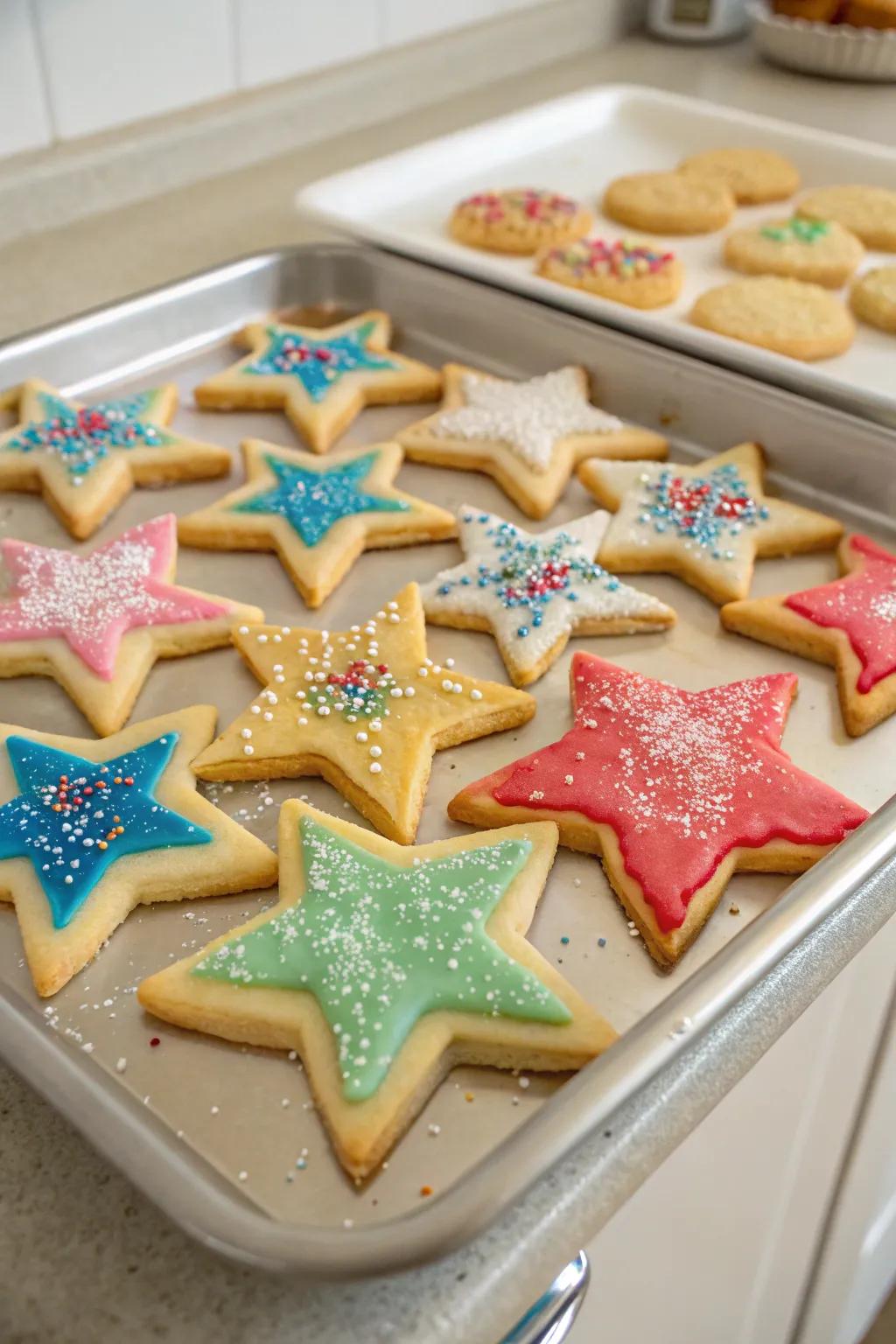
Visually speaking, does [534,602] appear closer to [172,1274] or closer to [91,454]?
[91,454]

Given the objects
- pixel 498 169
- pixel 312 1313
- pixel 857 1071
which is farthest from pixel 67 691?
pixel 498 169

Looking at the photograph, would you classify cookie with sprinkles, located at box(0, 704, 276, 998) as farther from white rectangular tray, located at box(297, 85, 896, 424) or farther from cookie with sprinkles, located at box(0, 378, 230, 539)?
white rectangular tray, located at box(297, 85, 896, 424)

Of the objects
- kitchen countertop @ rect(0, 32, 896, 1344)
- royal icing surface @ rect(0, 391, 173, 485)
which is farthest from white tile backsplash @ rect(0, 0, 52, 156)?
kitchen countertop @ rect(0, 32, 896, 1344)

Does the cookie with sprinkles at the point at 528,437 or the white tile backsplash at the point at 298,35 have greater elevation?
the white tile backsplash at the point at 298,35

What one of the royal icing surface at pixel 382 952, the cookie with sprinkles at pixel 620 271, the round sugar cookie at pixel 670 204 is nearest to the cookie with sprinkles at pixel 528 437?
the cookie with sprinkles at pixel 620 271

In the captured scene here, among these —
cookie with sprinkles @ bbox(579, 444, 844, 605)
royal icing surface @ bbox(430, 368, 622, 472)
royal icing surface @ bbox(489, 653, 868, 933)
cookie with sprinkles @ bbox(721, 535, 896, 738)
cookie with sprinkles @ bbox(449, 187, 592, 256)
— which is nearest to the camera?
royal icing surface @ bbox(489, 653, 868, 933)

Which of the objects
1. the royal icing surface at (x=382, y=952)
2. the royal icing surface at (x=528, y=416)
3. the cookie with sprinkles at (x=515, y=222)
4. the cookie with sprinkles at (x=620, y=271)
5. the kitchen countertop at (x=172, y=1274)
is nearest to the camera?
the kitchen countertop at (x=172, y=1274)

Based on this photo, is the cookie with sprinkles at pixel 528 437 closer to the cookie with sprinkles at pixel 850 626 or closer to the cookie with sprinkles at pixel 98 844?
the cookie with sprinkles at pixel 850 626
